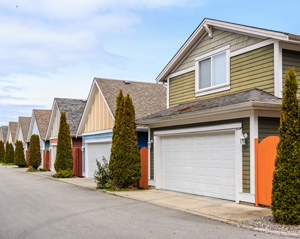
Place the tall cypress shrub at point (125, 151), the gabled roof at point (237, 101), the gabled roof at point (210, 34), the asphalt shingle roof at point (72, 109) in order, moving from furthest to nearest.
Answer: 1. the asphalt shingle roof at point (72, 109)
2. the tall cypress shrub at point (125, 151)
3. the gabled roof at point (210, 34)
4. the gabled roof at point (237, 101)

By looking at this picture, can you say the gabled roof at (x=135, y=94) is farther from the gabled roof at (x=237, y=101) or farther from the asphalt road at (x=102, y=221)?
the asphalt road at (x=102, y=221)

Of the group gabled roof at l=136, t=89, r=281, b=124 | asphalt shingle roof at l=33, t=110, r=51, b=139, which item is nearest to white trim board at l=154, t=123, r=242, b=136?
gabled roof at l=136, t=89, r=281, b=124

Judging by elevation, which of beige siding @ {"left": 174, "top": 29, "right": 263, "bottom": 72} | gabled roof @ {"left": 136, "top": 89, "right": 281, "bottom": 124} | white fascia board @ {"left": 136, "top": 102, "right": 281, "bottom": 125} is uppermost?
beige siding @ {"left": 174, "top": 29, "right": 263, "bottom": 72}

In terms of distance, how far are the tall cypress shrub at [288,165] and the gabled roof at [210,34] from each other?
11.6 ft

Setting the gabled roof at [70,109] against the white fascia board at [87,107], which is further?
the gabled roof at [70,109]

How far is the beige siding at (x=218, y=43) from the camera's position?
1393 centimetres

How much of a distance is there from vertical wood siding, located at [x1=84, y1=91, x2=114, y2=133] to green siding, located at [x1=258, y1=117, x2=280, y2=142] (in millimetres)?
11441

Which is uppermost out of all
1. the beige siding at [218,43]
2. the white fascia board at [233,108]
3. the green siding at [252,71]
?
the beige siding at [218,43]

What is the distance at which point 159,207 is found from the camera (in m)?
11.9

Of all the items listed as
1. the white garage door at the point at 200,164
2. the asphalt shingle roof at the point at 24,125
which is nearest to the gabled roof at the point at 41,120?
the asphalt shingle roof at the point at 24,125

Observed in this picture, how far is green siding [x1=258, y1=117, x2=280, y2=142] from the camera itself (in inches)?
464

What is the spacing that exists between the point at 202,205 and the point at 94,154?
46.2 feet

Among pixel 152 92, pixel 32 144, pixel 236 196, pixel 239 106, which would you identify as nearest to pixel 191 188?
pixel 236 196

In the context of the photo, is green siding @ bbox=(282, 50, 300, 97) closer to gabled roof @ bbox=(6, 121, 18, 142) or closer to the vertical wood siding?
the vertical wood siding
